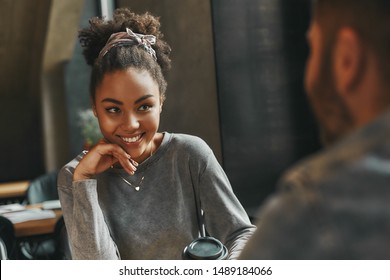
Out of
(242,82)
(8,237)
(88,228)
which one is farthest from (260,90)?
(8,237)

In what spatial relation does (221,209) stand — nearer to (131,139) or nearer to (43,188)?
(131,139)

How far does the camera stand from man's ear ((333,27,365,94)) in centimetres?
39

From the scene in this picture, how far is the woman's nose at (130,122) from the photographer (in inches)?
38.4

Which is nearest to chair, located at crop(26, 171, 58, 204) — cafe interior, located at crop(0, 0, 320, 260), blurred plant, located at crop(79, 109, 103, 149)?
blurred plant, located at crop(79, 109, 103, 149)

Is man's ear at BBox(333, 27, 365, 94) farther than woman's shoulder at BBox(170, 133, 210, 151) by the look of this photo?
No

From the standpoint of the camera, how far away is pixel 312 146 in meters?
1.04

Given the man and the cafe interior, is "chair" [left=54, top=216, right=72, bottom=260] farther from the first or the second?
the man

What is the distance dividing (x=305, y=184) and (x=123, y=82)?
26.9 inches

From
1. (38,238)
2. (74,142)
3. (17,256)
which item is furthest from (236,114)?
(74,142)

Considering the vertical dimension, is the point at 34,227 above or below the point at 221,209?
below

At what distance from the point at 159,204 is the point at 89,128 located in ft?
7.85

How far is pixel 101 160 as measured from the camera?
1.01 m
